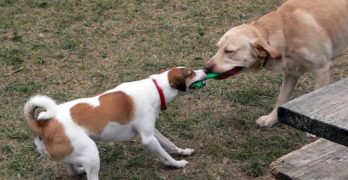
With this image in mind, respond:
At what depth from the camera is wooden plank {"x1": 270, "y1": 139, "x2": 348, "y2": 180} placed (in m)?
3.38

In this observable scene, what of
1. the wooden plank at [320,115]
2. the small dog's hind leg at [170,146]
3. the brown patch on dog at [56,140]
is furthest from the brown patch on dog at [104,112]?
the wooden plank at [320,115]

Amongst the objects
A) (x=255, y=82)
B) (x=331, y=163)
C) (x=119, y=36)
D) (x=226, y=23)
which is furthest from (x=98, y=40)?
(x=331, y=163)

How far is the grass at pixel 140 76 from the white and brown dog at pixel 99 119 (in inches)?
11.8

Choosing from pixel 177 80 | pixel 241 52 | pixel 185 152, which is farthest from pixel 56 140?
pixel 241 52

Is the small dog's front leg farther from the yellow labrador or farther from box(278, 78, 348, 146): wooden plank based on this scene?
box(278, 78, 348, 146): wooden plank

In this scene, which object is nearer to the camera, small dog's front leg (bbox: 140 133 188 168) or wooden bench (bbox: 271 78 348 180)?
wooden bench (bbox: 271 78 348 180)

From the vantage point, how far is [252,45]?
13.4ft

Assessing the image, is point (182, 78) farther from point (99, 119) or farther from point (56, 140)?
point (56, 140)

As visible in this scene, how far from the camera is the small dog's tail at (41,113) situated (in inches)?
138

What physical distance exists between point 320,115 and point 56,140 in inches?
65.0

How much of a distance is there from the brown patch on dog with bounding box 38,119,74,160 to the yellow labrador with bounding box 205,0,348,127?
4.02ft

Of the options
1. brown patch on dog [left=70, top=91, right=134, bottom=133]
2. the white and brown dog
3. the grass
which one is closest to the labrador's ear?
the white and brown dog

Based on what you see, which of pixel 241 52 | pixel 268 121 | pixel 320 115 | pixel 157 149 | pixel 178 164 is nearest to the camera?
pixel 320 115

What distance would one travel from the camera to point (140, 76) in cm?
551
